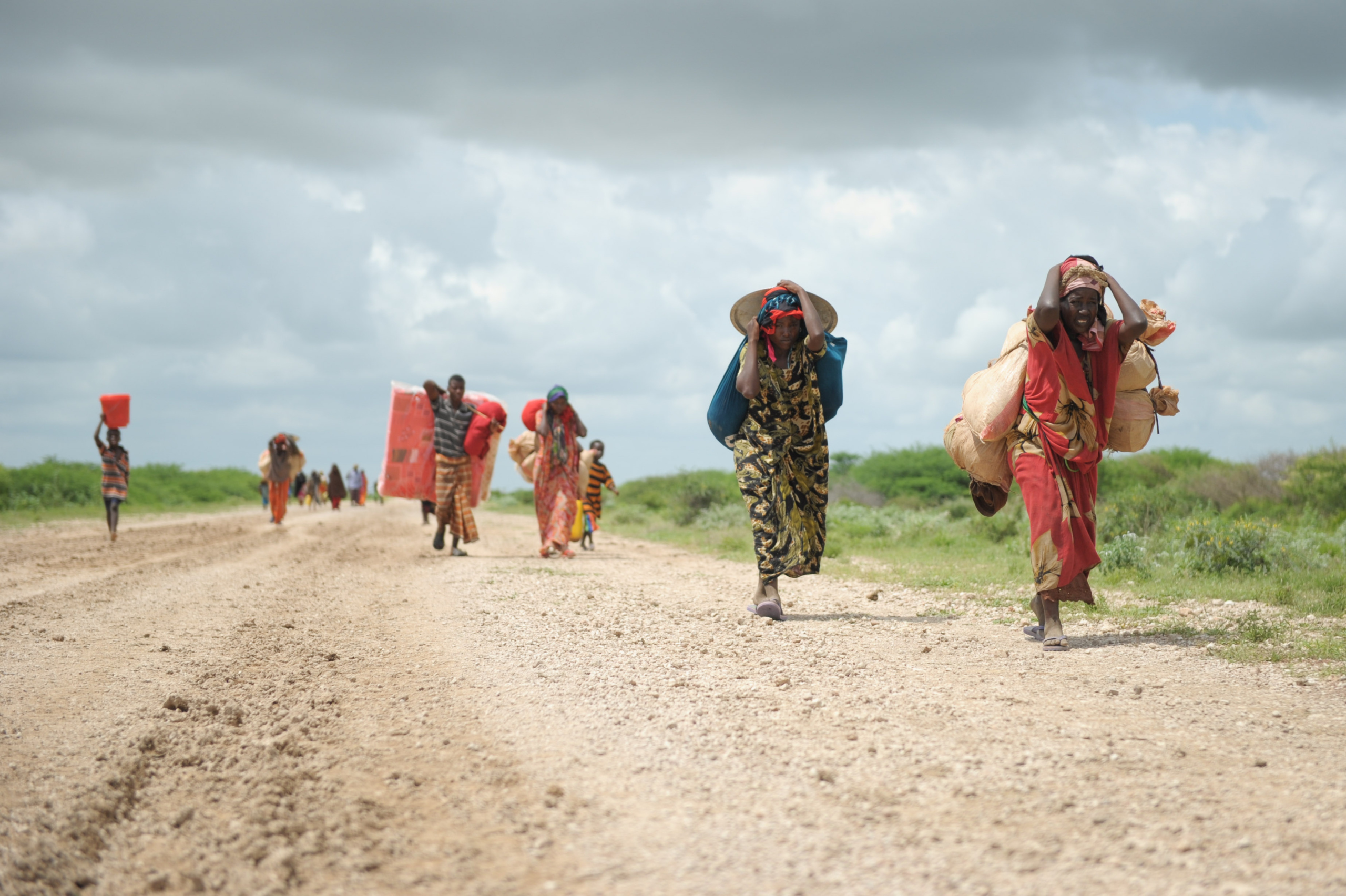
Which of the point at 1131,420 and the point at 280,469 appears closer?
the point at 1131,420

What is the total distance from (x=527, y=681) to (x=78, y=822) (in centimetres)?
218

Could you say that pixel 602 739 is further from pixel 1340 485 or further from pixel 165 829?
pixel 1340 485

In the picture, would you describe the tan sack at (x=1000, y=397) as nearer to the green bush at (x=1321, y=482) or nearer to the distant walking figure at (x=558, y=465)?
the distant walking figure at (x=558, y=465)

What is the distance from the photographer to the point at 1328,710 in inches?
181

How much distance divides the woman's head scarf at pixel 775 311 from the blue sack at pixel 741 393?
0.19m

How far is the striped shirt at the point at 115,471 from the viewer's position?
18.0 m

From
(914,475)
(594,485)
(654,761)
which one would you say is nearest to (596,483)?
(594,485)

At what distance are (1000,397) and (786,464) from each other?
177cm

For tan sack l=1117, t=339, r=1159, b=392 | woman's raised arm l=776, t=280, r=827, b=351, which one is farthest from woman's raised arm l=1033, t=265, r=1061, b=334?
woman's raised arm l=776, t=280, r=827, b=351

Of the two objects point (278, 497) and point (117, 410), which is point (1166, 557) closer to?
point (117, 410)

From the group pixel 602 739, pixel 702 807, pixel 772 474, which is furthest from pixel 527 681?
pixel 772 474

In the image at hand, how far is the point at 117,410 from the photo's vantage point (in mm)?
17703

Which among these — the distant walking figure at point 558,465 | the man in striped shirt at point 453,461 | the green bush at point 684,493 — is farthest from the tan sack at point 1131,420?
the green bush at point 684,493

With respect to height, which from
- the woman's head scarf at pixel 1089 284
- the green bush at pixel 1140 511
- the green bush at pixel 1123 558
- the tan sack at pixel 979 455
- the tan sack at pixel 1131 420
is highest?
the woman's head scarf at pixel 1089 284
